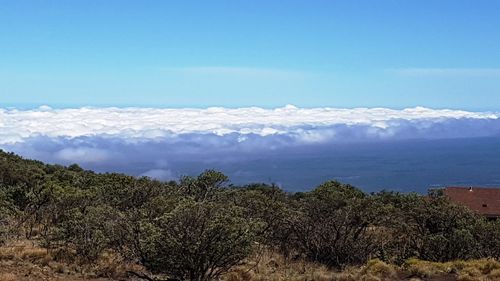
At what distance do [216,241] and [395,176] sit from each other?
17852 cm

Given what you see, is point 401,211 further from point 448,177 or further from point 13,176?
point 448,177

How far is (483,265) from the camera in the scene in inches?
629

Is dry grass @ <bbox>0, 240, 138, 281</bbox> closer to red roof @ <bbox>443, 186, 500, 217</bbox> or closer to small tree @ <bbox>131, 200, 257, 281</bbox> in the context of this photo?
small tree @ <bbox>131, 200, 257, 281</bbox>

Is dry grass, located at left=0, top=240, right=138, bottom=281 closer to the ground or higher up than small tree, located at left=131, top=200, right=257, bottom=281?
closer to the ground

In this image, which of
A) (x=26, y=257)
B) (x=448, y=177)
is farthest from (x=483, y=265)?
(x=448, y=177)

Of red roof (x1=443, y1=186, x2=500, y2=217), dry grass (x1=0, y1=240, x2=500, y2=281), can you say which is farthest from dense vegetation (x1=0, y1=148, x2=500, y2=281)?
red roof (x1=443, y1=186, x2=500, y2=217)

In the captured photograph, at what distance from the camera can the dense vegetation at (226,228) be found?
13609 millimetres

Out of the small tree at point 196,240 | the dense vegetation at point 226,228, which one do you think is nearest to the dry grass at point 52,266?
the dense vegetation at point 226,228

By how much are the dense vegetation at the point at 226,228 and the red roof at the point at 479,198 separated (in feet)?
56.8

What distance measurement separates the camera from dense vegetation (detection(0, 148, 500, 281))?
44.7ft

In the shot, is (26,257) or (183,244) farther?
(26,257)

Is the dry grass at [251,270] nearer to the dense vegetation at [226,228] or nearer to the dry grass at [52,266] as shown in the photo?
the dry grass at [52,266]

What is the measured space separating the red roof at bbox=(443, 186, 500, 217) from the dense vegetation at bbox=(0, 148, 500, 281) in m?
17.3

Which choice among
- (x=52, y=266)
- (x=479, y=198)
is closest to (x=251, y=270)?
(x=52, y=266)
